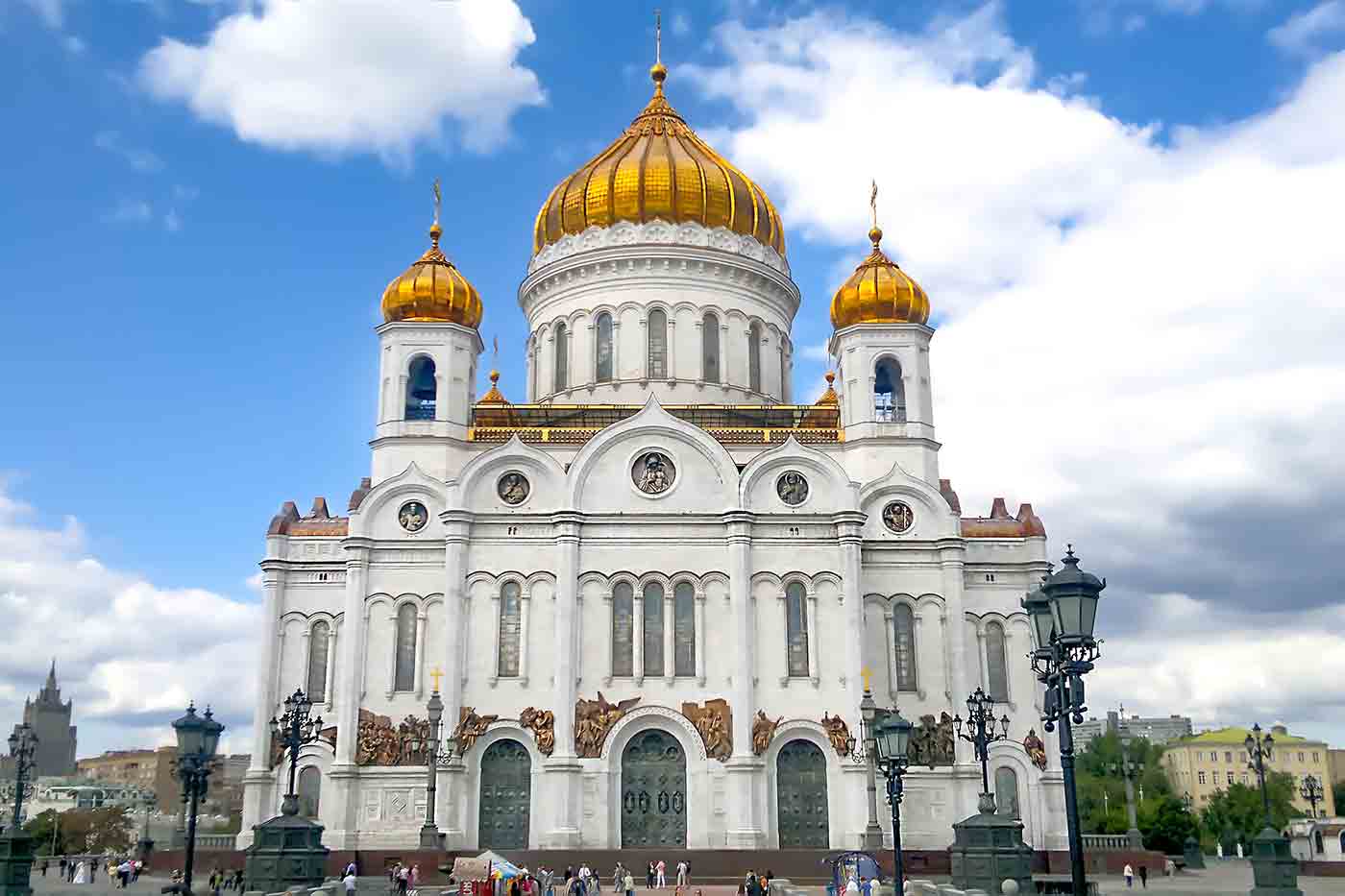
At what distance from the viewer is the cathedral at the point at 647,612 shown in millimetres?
32750

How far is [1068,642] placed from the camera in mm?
11594

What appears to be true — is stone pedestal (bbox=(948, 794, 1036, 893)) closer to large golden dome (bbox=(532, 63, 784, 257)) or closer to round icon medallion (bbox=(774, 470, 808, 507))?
round icon medallion (bbox=(774, 470, 808, 507))

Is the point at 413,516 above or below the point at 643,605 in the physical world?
above

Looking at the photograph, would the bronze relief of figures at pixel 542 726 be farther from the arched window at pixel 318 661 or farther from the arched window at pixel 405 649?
the arched window at pixel 318 661

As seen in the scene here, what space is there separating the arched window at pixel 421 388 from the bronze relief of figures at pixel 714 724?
11249 millimetres

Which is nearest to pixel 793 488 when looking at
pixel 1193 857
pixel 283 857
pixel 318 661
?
pixel 318 661

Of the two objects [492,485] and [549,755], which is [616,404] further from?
[549,755]

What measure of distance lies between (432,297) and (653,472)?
8.24 m

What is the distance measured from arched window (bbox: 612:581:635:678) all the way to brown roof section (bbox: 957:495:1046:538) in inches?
372

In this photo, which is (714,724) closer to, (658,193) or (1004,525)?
(1004,525)

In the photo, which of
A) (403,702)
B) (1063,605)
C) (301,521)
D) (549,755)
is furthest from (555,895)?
(1063,605)

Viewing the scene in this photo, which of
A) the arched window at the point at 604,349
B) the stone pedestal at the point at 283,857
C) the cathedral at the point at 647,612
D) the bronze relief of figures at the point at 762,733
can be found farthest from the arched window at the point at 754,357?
the stone pedestal at the point at 283,857

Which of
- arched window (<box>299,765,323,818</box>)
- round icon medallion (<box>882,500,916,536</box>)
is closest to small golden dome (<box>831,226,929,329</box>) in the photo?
round icon medallion (<box>882,500,916,536</box>)

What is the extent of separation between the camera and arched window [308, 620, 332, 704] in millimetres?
35188
